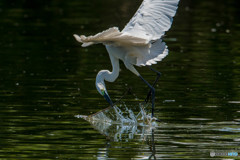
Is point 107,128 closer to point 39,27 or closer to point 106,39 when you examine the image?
point 106,39

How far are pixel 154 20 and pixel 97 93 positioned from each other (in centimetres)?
274

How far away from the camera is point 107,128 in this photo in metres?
11.2

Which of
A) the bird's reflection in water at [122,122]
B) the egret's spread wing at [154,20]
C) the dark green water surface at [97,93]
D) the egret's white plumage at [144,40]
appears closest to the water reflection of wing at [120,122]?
the bird's reflection in water at [122,122]

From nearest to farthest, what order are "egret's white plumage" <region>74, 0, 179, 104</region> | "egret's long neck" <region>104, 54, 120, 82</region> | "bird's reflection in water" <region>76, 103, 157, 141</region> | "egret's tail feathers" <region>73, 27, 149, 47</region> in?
"egret's tail feathers" <region>73, 27, 149, 47</region> < "bird's reflection in water" <region>76, 103, 157, 141</region> < "egret's white plumage" <region>74, 0, 179, 104</region> < "egret's long neck" <region>104, 54, 120, 82</region>

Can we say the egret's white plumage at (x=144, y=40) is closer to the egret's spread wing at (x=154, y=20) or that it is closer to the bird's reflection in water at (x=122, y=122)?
the egret's spread wing at (x=154, y=20)

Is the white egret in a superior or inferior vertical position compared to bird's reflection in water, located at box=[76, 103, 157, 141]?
superior

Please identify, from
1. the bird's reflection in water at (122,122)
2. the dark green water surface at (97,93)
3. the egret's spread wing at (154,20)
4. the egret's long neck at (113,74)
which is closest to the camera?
the dark green water surface at (97,93)

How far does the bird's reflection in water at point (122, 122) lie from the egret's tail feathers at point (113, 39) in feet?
3.92

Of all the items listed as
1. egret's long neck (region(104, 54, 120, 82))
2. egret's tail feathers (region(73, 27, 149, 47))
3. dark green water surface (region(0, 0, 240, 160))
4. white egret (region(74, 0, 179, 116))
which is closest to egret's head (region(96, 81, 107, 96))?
white egret (region(74, 0, 179, 116))

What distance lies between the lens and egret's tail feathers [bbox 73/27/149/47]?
34.3ft

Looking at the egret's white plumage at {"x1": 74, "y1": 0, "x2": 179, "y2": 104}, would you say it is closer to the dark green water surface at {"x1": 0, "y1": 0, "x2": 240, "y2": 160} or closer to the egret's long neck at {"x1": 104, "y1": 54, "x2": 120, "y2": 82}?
the egret's long neck at {"x1": 104, "y1": 54, "x2": 120, "y2": 82}

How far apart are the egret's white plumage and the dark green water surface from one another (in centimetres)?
103

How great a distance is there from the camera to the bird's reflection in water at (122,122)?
10.8 meters

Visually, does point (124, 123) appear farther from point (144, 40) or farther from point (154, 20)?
point (154, 20)
